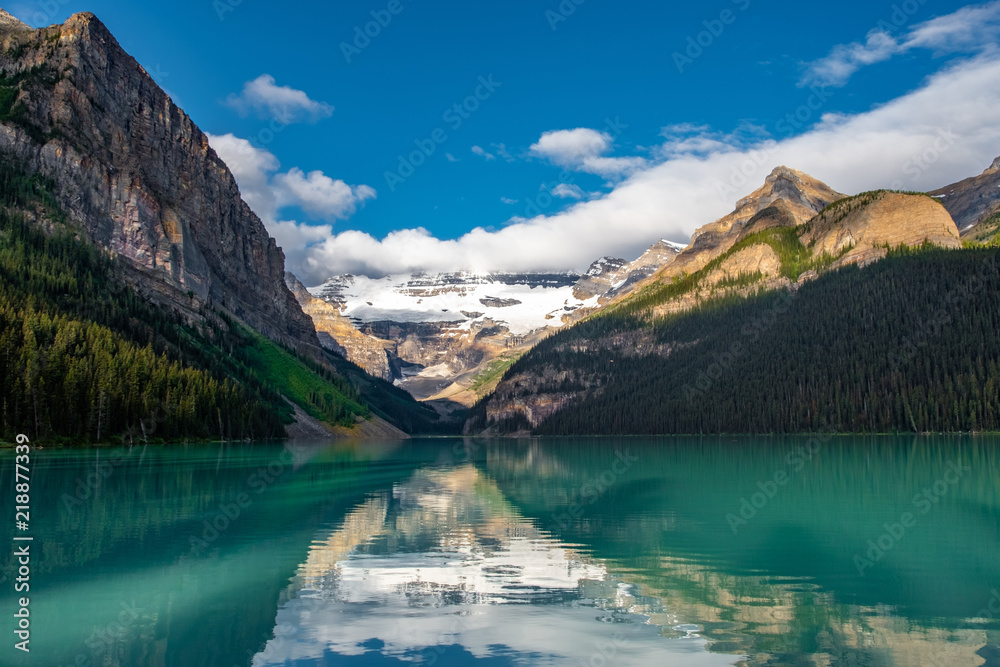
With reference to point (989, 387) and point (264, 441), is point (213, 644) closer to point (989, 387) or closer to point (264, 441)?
point (264, 441)

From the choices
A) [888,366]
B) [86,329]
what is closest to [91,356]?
[86,329]

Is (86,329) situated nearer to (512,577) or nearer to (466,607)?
(512,577)

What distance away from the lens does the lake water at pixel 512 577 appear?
1580 cm

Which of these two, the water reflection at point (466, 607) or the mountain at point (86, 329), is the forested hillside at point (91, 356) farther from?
the water reflection at point (466, 607)

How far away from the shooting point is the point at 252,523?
3450cm

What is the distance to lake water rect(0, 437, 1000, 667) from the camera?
1580 cm

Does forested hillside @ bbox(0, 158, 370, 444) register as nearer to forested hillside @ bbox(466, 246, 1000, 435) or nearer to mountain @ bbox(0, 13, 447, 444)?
mountain @ bbox(0, 13, 447, 444)

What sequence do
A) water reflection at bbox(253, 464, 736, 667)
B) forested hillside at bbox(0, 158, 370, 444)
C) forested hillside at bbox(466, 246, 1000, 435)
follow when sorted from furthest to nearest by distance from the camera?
forested hillside at bbox(466, 246, 1000, 435) → forested hillside at bbox(0, 158, 370, 444) → water reflection at bbox(253, 464, 736, 667)

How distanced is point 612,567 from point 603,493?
24.5 meters

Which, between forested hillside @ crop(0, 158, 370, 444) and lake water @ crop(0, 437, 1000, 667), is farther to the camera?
forested hillside @ crop(0, 158, 370, 444)

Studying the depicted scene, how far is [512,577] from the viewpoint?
75.8 ft

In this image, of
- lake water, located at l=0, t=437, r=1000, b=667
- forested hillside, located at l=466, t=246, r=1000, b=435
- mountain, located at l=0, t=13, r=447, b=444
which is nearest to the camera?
lake water, located at l=0, t=437, r=1000, b=667

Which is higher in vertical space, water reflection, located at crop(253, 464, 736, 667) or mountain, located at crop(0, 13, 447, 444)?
mountain, located at crop(0, 13, 447, 444)

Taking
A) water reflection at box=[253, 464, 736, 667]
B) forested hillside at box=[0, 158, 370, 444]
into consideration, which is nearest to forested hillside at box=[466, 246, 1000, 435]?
forested hillside at box=[0, 158, 370, 444]
